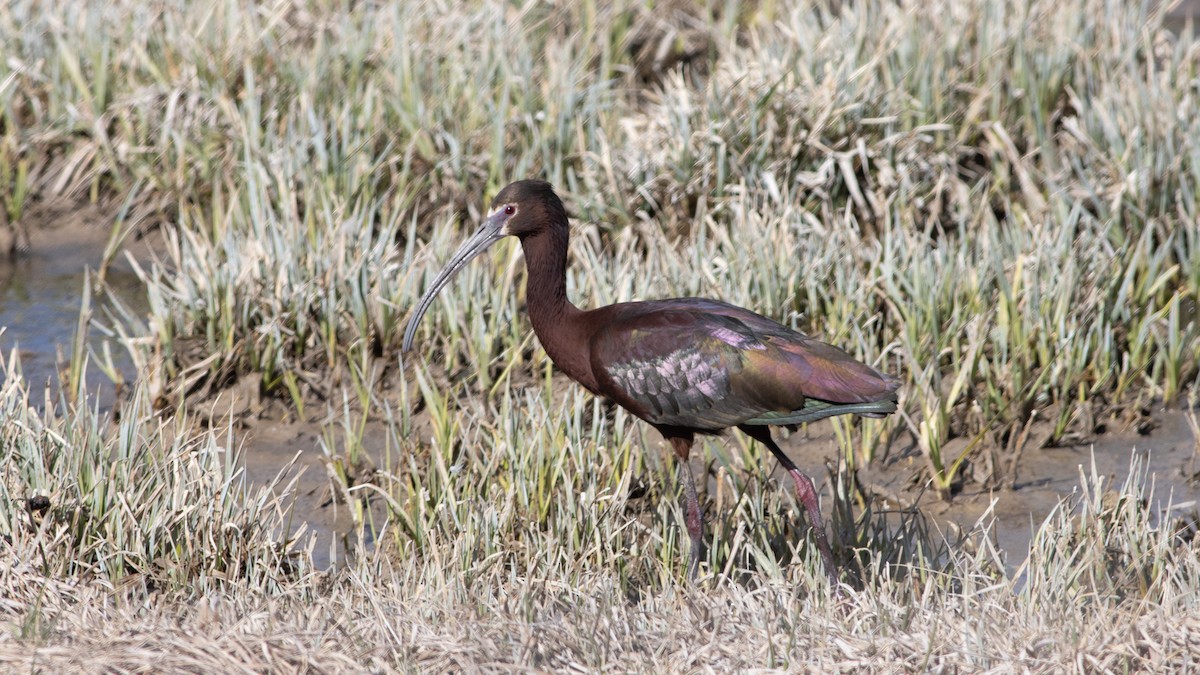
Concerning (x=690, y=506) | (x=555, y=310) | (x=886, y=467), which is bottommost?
(x=886, y=467)

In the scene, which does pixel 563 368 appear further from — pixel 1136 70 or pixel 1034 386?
pixel 1136 70

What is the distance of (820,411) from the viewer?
423 cm

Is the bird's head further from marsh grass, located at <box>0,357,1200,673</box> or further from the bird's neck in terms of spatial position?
marsh grass, located at <box>0,357,1200,673</box>

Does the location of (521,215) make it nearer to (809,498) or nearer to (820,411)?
(820,411)

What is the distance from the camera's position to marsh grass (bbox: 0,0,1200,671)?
3.74 metres

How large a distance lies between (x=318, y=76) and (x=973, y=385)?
3435 mm

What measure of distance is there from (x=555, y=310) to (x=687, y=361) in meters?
0.42

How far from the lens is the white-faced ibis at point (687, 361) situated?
424 centimetres

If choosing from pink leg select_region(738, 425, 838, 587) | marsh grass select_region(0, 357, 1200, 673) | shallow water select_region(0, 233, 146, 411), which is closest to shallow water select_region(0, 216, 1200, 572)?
shallow water select_region(0, 233, 146, 411)

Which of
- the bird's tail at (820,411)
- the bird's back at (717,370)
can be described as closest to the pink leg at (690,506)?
the bird's back at (717,370)

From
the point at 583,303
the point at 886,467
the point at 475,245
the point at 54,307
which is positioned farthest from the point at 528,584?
the point at 54,307

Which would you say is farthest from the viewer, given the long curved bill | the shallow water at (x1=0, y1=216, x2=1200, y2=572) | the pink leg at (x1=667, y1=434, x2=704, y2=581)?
the shallow water at (x1=0, y1=216, x2=1200, y2=572)

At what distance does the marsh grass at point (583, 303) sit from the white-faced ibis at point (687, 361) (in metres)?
0.29

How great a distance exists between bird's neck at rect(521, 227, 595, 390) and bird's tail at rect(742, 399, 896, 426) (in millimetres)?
517
